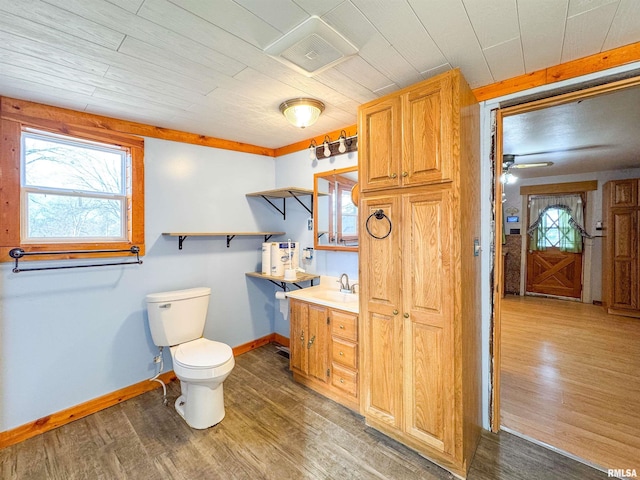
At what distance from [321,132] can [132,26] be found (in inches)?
69.1

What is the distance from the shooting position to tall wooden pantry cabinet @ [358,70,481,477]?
1.59m

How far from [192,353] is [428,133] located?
87.4 inches

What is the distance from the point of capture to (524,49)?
153cm

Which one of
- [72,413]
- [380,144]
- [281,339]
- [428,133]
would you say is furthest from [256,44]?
[281,339]

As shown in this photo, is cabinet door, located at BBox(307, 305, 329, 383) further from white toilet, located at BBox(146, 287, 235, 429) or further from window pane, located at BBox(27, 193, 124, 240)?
window pane, located at BBox(27, 193, 124, 240)

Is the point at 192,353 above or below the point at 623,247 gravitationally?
below

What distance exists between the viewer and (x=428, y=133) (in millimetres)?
1652

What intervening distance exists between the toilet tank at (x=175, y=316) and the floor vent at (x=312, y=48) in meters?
1.94

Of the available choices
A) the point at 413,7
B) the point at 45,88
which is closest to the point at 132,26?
the point at 45,88

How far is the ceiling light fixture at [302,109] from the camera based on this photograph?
2092 mm

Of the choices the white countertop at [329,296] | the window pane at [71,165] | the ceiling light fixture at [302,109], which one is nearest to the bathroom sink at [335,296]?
the white countertop at [329,296]

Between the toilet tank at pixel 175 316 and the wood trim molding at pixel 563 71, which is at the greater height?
the wood trim molding at pixel 563 71

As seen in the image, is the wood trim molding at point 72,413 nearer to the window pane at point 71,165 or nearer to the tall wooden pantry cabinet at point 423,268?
the window pane at point 71,165

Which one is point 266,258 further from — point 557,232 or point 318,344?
point 557,232
